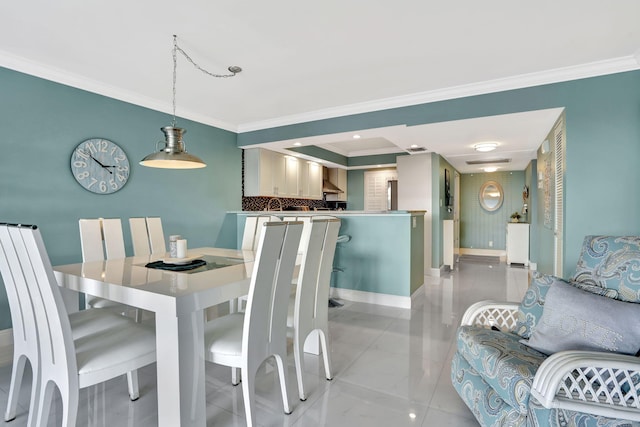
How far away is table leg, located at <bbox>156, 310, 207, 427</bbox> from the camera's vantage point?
1.46m

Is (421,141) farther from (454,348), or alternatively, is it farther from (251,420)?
(251,420)

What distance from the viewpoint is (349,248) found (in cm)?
432

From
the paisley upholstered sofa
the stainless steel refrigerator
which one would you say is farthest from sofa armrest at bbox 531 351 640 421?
the stainless steel refrigerator

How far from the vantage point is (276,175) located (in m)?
5.66

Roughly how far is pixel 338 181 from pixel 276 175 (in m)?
2.44

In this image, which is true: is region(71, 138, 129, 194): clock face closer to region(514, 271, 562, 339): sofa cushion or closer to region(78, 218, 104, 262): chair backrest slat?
region(78, 218, 104, 262): chair backrest slat

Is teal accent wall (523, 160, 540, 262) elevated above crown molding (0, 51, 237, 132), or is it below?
below

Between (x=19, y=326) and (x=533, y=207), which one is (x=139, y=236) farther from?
(x=533, y=207)

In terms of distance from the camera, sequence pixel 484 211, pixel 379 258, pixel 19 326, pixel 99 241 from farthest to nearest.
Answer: pixel 484 211, pixel 379 258, pixel 99 241, pixel 19 326

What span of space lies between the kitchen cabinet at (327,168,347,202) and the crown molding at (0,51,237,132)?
3.87 metres

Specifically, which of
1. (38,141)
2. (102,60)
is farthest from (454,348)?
(38,141)

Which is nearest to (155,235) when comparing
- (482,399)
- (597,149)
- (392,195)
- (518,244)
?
(482,399)

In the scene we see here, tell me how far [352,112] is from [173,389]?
362 cm

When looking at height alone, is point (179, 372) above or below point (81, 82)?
below
